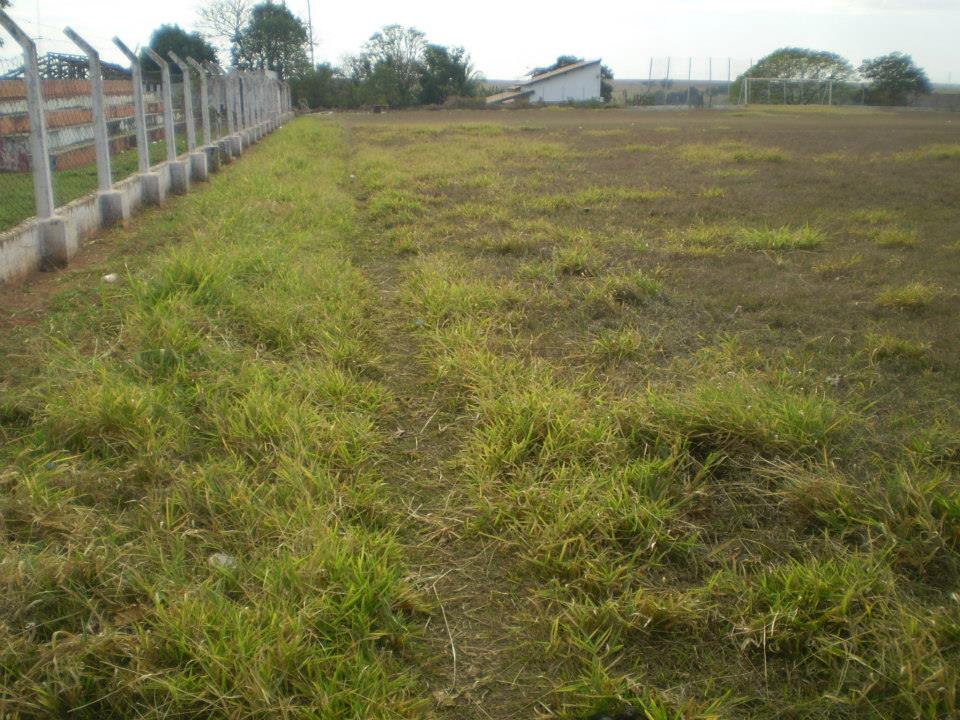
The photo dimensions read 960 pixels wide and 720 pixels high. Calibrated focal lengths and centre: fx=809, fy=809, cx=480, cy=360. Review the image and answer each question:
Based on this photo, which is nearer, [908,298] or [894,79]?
[908,298]

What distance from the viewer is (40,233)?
567cm

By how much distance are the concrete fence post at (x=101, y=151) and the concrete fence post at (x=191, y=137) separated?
12.2ft

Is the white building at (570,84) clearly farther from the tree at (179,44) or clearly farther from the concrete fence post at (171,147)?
the concrete fence post at (171,147)

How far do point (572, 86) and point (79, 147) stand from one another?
189 feet

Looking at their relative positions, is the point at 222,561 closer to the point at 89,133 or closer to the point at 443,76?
the point at 89,133

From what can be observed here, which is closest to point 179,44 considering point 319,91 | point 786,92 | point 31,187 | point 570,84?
point 319,91

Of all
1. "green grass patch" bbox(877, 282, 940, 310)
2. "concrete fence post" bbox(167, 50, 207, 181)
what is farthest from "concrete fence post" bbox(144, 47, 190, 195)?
"green grass patch" bbox(877, 282, 940, 310)

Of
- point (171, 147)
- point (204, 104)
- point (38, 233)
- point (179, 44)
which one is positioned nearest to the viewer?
point (38, 233)

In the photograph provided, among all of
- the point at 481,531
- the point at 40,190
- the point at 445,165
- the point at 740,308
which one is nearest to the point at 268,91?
the point at 445,165

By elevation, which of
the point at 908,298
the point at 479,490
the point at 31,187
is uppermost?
the point at 31,187

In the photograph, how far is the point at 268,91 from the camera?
24734mm

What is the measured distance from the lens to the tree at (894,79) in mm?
49750

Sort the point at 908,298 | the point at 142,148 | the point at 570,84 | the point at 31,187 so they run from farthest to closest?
the point at 570,84, the point at 142,148, the point at 31,187, the point at 908,298

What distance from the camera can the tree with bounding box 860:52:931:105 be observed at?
4975 centimetres
